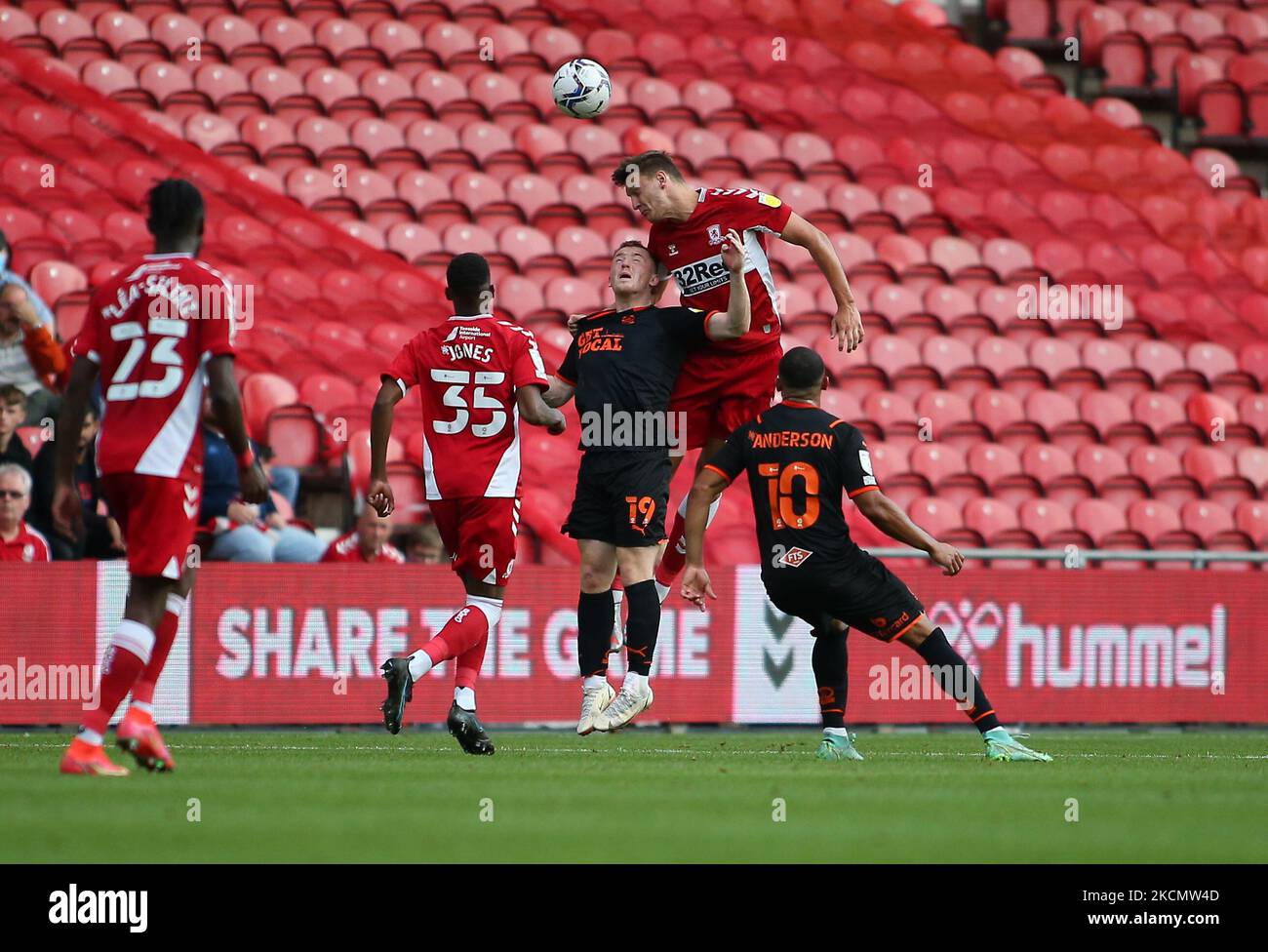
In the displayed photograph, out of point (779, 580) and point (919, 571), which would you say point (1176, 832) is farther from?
point (919, 571)

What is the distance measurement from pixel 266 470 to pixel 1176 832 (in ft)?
23.1

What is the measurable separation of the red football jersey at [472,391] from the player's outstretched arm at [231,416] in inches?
61.7

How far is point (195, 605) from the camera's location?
32.6ft

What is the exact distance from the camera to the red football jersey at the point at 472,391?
723cm

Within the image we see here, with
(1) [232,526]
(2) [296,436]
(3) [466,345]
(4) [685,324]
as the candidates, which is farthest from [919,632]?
(2) [296,436]

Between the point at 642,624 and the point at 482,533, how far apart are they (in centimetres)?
80

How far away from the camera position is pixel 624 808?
17.0 feet

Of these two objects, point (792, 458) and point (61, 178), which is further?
point (61, 178)

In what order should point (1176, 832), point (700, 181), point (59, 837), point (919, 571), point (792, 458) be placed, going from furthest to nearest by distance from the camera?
point (700, 181)
point (919, 571)
point (792, 458)
point (1176, 832)
point (59, 837)

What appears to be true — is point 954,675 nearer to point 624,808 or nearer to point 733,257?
point 733,257

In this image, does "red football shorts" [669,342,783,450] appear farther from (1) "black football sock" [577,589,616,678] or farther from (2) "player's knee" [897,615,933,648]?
(2) "player's knee" [897,615,933,648]

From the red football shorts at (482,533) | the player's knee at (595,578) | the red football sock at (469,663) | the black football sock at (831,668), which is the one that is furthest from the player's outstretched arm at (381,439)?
the black football sock at (831,668)

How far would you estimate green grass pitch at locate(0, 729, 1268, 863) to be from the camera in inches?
171

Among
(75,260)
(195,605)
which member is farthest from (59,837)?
(75,260)
